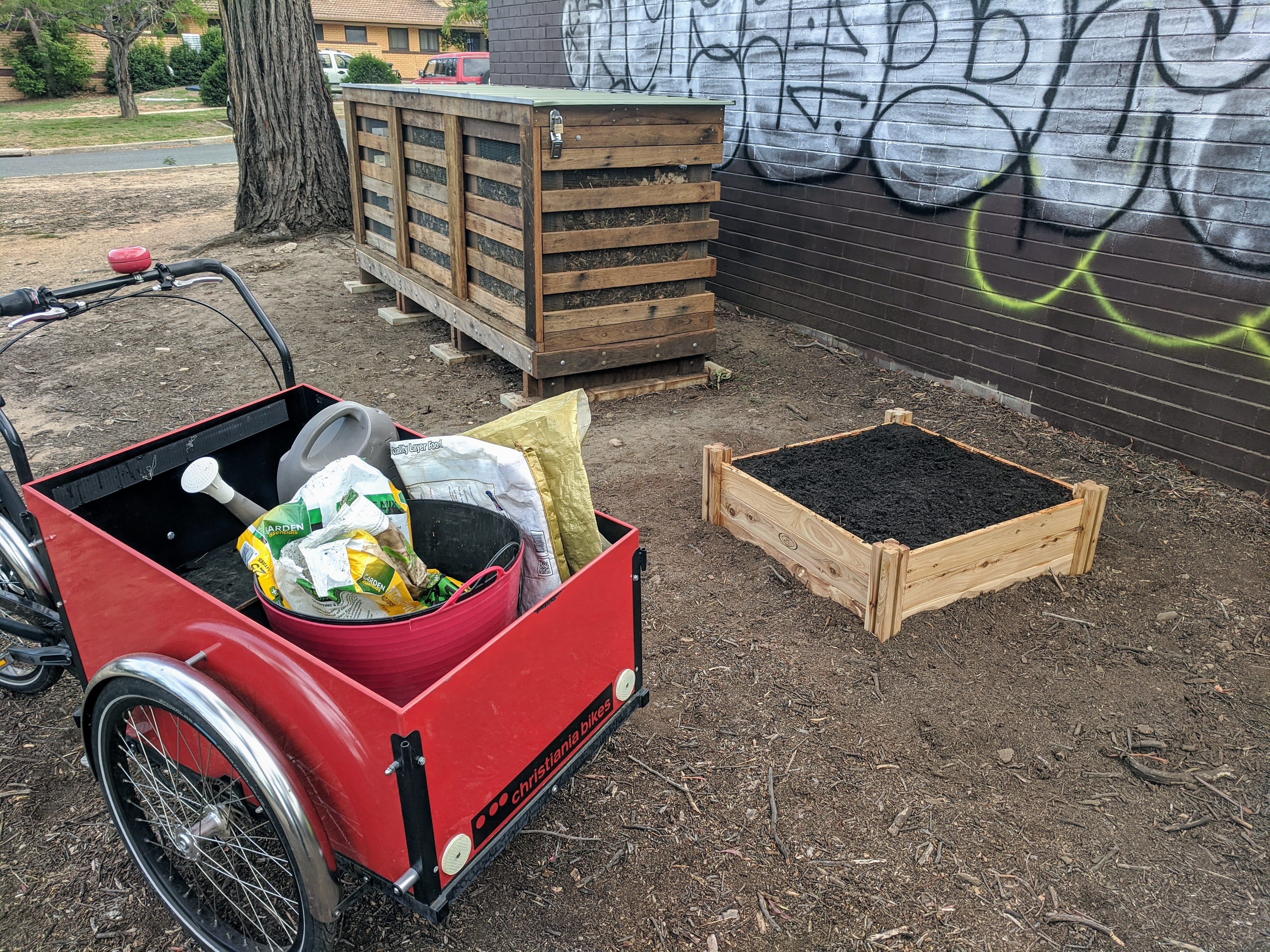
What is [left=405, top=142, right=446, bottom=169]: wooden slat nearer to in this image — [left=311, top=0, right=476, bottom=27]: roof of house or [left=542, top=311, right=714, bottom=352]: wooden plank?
[left=542, top=311, right=714, bottom=352]: wooden plank

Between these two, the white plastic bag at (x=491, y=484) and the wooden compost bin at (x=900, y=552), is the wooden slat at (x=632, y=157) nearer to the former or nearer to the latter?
the wooden compost bin at (x=900, y=552)

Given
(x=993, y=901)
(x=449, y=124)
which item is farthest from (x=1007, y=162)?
(x=993, y=901)

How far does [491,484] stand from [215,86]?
1339 inches

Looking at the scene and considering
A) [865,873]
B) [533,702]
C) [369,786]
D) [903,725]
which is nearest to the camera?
[369,786]

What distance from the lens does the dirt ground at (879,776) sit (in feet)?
7.47

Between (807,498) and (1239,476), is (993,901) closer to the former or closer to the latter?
(807,498)

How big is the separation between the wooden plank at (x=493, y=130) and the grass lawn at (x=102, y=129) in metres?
19.4

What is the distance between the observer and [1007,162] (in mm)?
5152

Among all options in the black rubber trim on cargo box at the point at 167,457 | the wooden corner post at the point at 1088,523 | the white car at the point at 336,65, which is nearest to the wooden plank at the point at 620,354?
the black rubber trim on cargo box at the point at 167,457

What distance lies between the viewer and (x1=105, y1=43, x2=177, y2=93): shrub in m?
36.0

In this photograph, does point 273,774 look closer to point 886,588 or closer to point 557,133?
point 886,588

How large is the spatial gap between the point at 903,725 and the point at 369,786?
1.88 meters

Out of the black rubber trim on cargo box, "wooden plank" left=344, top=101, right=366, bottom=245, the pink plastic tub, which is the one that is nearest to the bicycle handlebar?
the black rubber trim on cargo box

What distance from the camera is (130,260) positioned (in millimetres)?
2719
